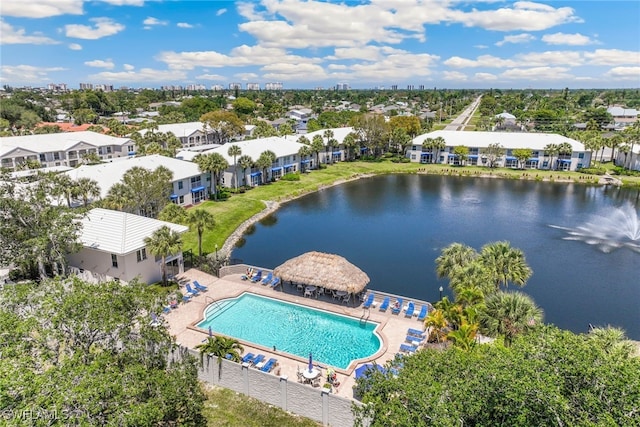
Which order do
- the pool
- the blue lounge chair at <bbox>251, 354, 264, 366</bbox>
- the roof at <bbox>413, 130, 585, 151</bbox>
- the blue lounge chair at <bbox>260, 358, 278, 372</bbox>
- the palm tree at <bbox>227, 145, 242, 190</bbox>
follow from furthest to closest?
1. the roof at <bbox>413, 130, 585, 151</bbox>
2. the palm tree at <bbox>227, 145, 242, 190</bbox>
3. the pool
4. the blue lounge chair at <bbox>251, 354, 264, 366</bbox>
5. the blue lounge chair at <bbox>260, 358, 278, 372</bbox>

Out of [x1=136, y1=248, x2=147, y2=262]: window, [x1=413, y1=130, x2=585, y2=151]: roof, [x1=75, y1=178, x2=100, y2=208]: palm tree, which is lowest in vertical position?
[x1=136, y1=248, x2=147, y2=262]: window

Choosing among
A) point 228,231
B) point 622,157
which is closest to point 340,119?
point 622,157

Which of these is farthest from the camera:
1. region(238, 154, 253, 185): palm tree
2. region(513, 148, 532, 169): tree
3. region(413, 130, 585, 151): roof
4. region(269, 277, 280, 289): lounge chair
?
region(413, 130, 585, 151): roof

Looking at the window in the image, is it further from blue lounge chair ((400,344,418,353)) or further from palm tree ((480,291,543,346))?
palm tree ((480,291,543,346))

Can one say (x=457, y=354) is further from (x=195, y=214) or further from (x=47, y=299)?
(x=195, y=214)

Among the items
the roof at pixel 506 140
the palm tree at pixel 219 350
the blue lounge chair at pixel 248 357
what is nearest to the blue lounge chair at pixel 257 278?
the blue lounge chair at pixel 248 357

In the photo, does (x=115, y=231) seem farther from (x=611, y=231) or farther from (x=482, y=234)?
(x=611, y=231)

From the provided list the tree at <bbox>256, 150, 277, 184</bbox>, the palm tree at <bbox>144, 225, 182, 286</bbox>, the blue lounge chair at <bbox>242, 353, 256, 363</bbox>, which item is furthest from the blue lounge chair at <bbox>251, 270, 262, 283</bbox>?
the tree at <bbox>256, 150, 277, 184</bbox>
